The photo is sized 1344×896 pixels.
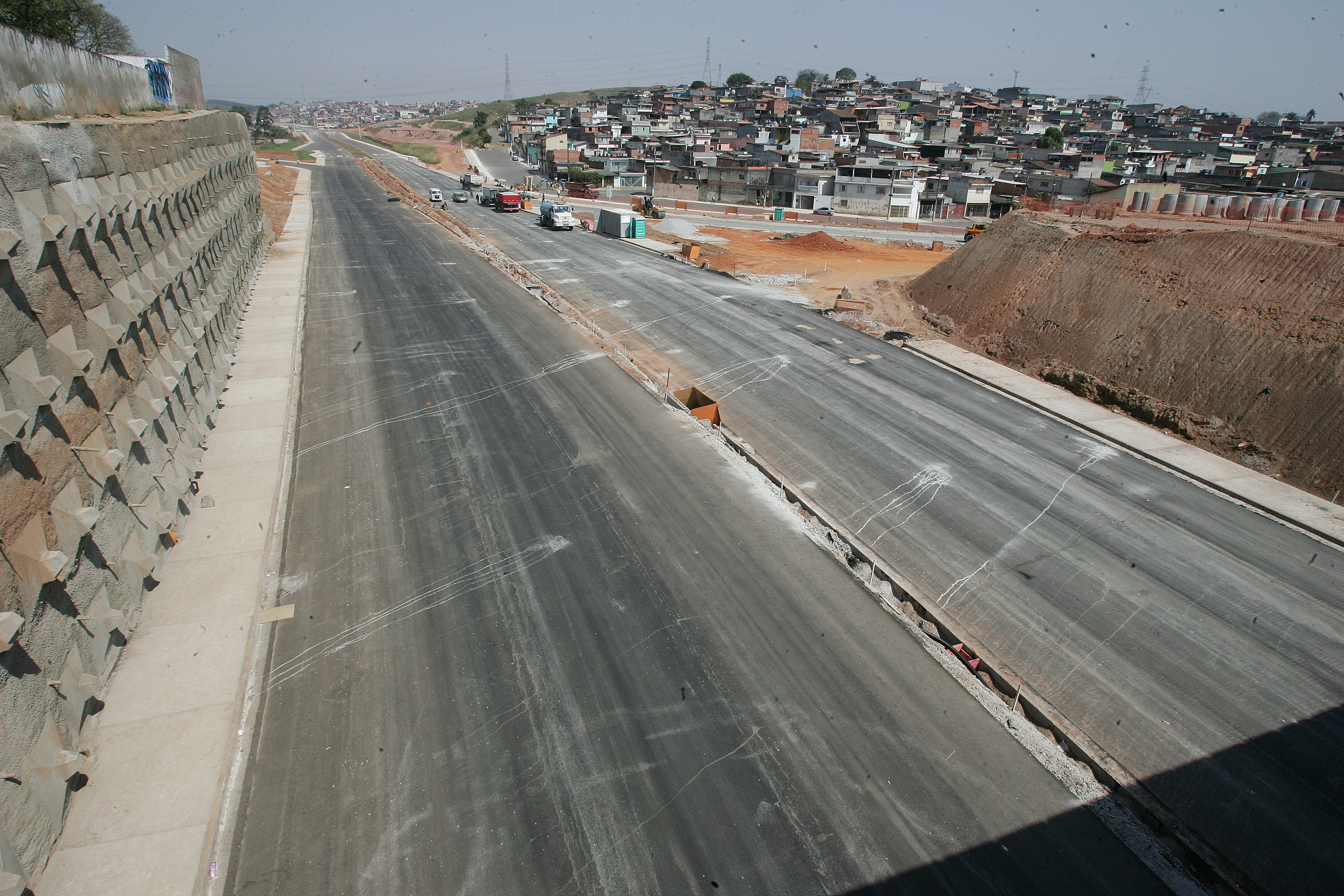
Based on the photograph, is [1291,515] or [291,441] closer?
[1291,515]

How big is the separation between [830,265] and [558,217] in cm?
1995

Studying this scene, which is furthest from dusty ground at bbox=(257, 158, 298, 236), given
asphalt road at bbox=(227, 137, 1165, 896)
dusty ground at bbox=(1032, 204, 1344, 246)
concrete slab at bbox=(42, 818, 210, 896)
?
dusty ground at bbox=(1032, 204, 1344, 246)

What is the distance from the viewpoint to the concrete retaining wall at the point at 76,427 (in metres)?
7.88

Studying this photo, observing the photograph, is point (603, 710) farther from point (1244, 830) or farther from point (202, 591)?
point (1244, 830)

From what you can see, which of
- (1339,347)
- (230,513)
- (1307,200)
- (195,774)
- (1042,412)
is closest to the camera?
(195,774)

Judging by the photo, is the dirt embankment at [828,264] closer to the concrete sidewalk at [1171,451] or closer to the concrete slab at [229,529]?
the concrete sidewalk at [1171,451]

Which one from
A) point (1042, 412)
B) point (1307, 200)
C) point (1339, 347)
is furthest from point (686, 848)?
point (1307, 200)

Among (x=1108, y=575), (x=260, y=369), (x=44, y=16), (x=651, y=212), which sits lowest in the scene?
(x=1108, y=575)

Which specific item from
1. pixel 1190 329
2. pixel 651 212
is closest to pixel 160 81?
pixel 1190 329

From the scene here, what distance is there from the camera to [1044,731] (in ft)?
32.3

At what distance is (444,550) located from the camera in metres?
12.9

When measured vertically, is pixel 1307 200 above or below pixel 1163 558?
above

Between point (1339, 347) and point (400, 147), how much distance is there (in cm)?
16973

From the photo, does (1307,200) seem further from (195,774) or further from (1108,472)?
(195,774)
